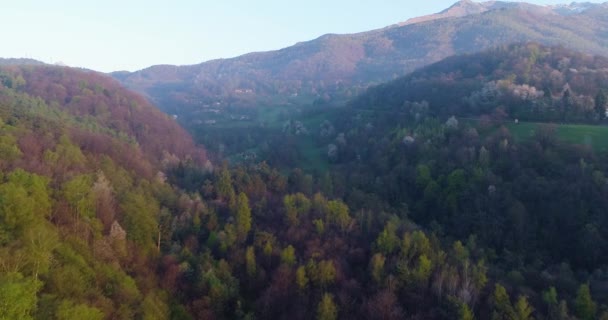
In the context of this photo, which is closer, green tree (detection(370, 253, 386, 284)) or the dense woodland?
the dense woodland

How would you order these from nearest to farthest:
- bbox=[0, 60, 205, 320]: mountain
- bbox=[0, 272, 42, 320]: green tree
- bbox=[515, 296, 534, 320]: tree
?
bbox=[0, 272, 42, 320]: green tree
bbox=[0, 60, 205, 320]: mountain
bbox=[515, 296, 534, 320]: tree

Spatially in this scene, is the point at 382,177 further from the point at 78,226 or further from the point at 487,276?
the point at 78,226

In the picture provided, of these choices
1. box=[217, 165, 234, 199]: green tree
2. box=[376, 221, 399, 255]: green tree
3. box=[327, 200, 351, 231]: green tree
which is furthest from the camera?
box=[217, 165, 234, 199]: green tree

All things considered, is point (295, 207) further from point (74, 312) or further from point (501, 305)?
point (74, 312)

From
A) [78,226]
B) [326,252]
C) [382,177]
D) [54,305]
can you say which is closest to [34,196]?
[78,226]

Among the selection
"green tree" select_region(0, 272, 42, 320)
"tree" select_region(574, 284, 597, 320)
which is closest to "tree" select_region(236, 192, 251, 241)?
"green tree" select_region(0, 272, 42, 320)

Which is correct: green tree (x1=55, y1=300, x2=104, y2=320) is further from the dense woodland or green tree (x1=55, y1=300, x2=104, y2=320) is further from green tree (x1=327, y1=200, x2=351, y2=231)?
green tree (x1=327, y1=200, x2=351, y2=231)

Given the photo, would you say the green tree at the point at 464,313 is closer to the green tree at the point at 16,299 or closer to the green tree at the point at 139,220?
the green tree at the point at 16,299

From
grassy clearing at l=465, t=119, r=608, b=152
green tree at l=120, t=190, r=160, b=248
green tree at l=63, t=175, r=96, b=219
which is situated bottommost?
grassy clearing at l=465, t=119, r=608, b=152
